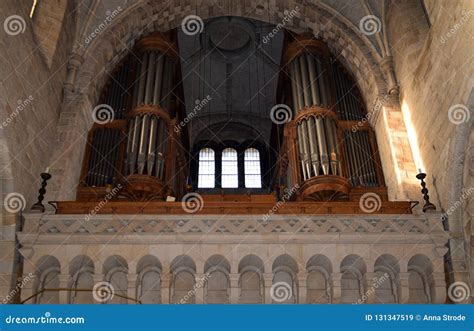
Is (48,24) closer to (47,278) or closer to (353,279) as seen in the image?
(47,278)

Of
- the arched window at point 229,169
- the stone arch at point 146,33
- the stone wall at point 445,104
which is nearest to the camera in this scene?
the stone wall at point 445,104

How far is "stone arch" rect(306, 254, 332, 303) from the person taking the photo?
10703mm

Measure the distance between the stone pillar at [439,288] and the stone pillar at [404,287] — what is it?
45cm

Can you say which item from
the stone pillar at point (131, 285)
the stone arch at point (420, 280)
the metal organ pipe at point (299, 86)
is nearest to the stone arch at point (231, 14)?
the metal organ pipe at point (299, 86)

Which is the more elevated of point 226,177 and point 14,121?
point 226,177

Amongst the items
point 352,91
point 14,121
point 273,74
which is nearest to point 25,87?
point 14,121

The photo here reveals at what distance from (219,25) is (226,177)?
4788 millimetres

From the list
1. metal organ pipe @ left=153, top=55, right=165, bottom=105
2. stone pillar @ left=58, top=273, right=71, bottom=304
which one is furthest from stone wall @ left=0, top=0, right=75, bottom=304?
metal organ pipe @ left=153, top=55, right=165, bottom=105

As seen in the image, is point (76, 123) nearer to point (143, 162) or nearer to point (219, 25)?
point (143, 162)

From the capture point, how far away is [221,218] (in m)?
10.9

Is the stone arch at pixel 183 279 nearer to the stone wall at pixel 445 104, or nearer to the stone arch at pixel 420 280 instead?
the stone arch at pixel 420 280

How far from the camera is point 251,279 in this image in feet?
35.8

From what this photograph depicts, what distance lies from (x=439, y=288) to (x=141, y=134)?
7.21 m

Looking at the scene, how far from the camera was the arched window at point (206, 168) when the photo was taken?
1824 cm
